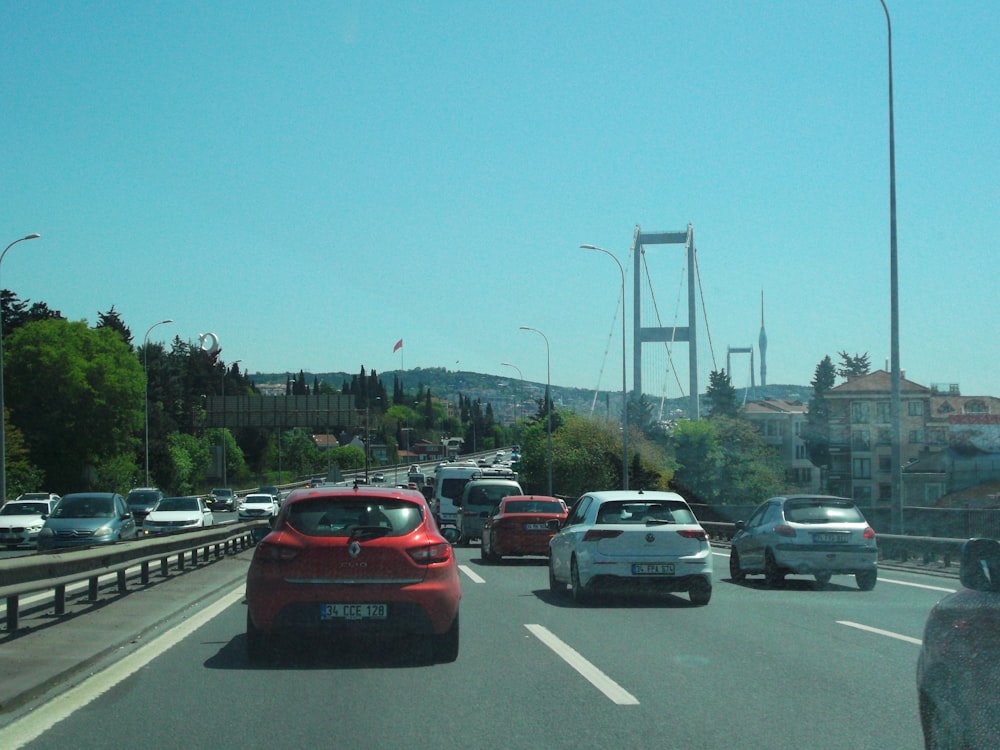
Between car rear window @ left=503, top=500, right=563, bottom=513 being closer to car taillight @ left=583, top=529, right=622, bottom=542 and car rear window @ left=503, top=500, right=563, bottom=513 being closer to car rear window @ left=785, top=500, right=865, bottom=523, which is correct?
car rear window @ left=785, top=500, right=865, bottom=523

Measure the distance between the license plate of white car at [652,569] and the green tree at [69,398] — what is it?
59.5 meters

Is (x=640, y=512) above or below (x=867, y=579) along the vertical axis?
above

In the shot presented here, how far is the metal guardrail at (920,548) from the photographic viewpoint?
21656 mm

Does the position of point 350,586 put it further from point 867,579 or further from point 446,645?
point 867,579

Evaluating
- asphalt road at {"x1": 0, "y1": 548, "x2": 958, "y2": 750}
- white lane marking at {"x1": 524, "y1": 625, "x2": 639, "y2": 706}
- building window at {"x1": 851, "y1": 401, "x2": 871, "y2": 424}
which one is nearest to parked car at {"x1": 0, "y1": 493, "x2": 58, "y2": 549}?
asphalt road at {"x1": 0, "y1": 548, "x2": 958, "y2": 750}

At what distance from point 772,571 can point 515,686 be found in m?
10.5

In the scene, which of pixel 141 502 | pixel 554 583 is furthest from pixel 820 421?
pixel 554 583

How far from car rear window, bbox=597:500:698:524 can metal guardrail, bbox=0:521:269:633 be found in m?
4.57

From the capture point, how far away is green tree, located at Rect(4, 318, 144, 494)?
6944 centimetres

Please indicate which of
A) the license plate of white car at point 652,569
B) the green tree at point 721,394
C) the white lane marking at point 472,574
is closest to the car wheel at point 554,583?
the license plate of white car at point 652,569

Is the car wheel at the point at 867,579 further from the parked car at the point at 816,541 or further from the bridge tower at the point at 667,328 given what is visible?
the bridge tower at the point at 667,328

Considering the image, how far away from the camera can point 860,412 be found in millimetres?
72875

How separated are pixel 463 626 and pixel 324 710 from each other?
504 centimetres

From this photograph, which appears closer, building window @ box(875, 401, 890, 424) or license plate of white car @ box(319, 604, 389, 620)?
license plate of white car @ box(319, 604, 389, 620)
